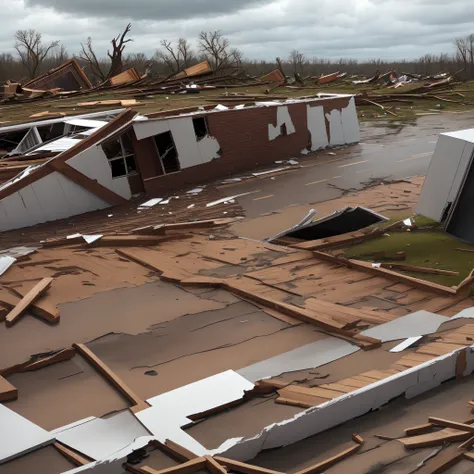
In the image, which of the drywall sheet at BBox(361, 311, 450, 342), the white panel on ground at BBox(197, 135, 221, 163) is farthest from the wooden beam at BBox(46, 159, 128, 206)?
the drywall sheet at BBox(361, 311, 450, 342)

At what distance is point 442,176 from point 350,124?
12038mm

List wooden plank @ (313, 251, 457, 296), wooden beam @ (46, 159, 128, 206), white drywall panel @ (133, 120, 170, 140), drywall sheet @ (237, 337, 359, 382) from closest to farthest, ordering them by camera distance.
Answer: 1. drywall sheet @ (237, 337, 359, 382)
2. wooden plank @ (313, 251, 457, 296)
3. wooden beam @ (46, 159, 128, 206)
4. white drywall panel @ (133, 120, 170, 140)

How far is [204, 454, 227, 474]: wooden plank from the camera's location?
189 inches

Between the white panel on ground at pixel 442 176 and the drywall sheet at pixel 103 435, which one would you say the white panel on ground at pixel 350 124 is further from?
the drywall sheet at pixel 103 435

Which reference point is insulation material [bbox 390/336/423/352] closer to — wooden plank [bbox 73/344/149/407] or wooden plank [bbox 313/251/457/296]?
wooden plank [bbox 313/251/457/296]

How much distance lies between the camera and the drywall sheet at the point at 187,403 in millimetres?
5535

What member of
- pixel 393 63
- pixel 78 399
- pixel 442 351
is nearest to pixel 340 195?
pixel 442 351

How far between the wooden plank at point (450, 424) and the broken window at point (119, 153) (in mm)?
12541

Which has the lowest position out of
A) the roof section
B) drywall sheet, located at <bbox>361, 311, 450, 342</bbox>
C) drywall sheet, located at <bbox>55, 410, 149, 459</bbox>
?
drywall sheet, located at <bbox>361, 311, 450, 342</bbox>

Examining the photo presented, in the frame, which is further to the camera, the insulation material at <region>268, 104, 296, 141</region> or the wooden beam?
the insulation material at <region>268, 104, 296, 141</region>

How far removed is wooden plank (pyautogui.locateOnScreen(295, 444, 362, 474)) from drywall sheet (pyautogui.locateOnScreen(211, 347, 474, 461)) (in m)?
0.41

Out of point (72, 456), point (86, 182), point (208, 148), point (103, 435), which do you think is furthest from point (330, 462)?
point (208, 148)

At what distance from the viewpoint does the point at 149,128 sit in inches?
658

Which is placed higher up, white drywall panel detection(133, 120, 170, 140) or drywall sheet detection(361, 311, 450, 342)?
white drywall panel detection(133, 120, 170, 140)
